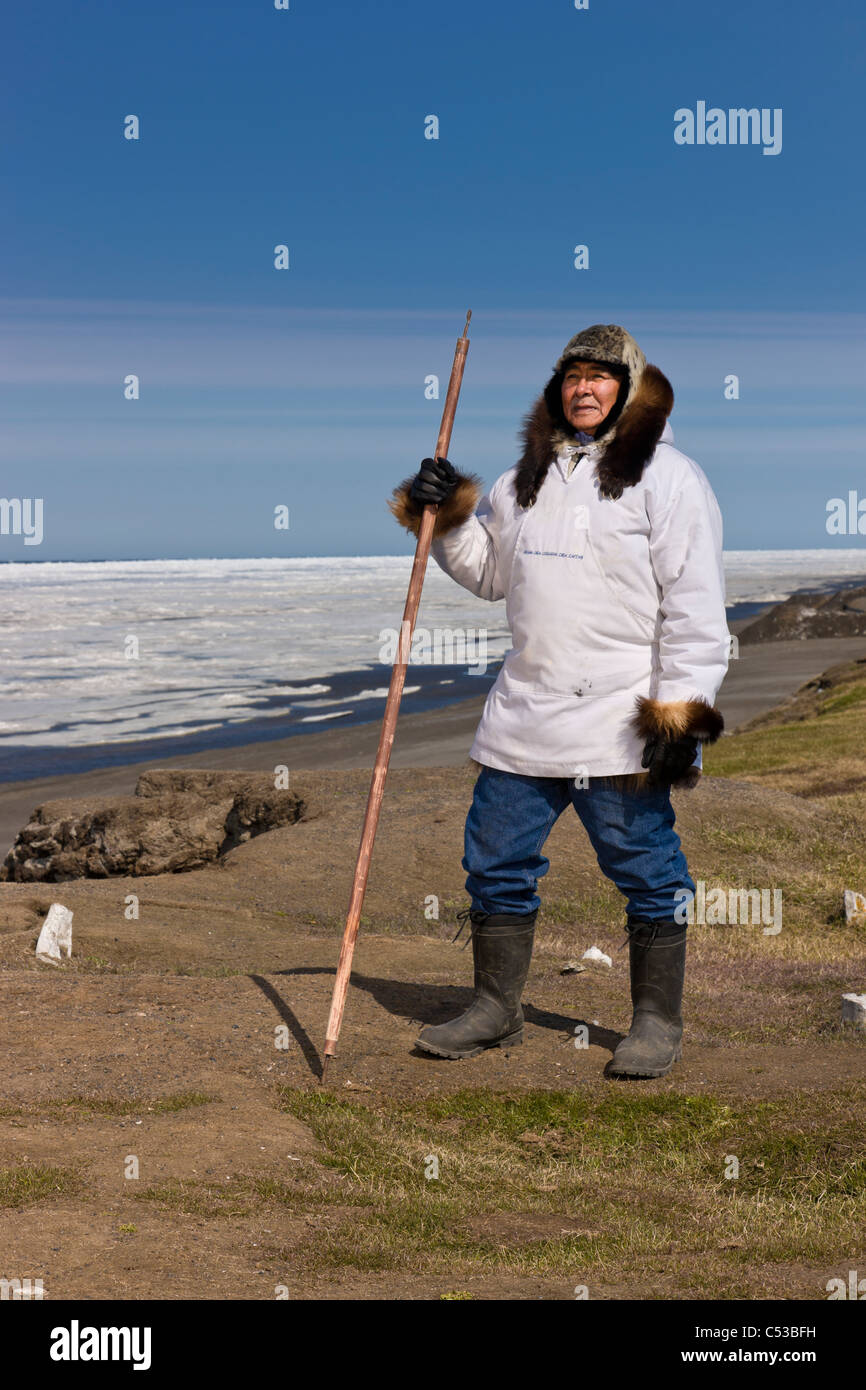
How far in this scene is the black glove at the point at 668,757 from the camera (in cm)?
513

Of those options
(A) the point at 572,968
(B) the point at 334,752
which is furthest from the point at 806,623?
(A) the point at 572,968

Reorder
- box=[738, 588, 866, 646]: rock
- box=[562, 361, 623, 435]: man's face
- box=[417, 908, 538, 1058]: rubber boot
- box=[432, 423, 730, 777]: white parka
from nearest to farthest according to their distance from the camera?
1. box=[432, 423, 730, 777]: white parka
2. box=[562, 361, 623, 435]: man's face
3. box=[417, 908, 538, 1058]: rubber boot
4. box=[738, 588, 866, 646]: rock

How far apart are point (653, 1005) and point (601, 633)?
1653 millimetres

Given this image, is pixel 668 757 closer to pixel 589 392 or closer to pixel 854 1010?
pixel 589 392

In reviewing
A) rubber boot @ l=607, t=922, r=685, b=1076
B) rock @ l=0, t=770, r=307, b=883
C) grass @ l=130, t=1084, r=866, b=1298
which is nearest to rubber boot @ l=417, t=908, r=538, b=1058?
grass @ l=130, t=1084, r=866, b=1298

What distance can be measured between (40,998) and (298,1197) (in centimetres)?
233

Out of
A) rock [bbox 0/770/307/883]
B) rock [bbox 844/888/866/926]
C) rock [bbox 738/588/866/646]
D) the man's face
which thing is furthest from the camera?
rock [bbox 738/588/866/646]

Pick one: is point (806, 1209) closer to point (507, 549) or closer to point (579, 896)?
point (507, 549)

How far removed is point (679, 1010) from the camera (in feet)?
19.0

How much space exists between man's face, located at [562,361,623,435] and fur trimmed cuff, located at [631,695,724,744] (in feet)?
3.94

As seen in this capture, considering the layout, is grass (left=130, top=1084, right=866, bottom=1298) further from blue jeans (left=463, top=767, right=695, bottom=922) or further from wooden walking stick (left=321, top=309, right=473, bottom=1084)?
blue jeans (left=463, top=767, right=695, bottom=922)

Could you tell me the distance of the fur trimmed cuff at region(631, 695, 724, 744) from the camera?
5.11 metres

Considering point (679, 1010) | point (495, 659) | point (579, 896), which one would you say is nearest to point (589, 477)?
point (679, 1010)

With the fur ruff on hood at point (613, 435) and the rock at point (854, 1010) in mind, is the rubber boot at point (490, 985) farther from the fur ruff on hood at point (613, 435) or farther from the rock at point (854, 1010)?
the rock at point (854, 1010)
